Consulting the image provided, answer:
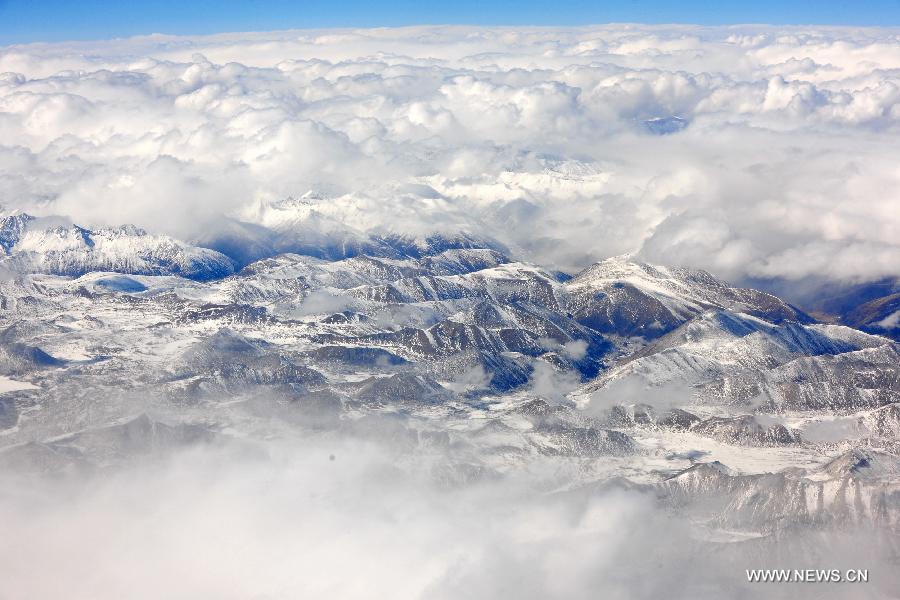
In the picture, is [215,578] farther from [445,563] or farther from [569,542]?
[569,542]

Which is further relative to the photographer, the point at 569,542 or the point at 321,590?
the point at 569,542

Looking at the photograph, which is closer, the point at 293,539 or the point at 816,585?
the point at 816,585

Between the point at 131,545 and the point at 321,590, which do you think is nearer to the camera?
the point at 321,590

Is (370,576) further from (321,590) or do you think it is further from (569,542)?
(569,542)

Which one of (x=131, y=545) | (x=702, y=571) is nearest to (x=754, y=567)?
(x=702, y=571)

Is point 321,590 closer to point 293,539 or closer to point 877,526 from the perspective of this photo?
point 293,539

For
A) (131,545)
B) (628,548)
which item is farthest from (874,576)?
(131,545)

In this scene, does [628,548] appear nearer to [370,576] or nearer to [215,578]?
[370,576]

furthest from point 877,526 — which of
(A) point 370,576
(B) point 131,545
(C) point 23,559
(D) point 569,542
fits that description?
(C) point 23,559
